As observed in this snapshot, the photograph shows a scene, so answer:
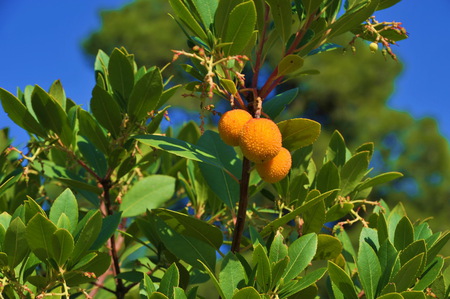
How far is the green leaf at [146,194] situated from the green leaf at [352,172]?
0.47 m

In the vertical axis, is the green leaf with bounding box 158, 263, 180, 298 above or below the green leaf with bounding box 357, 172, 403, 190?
above

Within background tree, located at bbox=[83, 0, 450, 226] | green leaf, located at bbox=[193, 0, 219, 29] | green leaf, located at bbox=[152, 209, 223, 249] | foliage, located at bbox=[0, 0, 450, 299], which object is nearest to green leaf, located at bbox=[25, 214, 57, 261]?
foliage, located at bbox=[0, 0, 450, 299]

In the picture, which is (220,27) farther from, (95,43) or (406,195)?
(95,43)

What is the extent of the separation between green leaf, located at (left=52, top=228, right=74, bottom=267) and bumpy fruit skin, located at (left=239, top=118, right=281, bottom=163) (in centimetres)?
31

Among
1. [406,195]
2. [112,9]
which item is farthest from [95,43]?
[406,195]

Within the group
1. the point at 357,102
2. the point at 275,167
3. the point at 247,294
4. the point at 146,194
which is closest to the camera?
the point at 247,294

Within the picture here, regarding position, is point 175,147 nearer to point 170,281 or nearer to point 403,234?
point 170,281

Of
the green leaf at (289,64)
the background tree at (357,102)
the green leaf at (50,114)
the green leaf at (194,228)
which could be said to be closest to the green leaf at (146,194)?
the green leaf at (50,114)

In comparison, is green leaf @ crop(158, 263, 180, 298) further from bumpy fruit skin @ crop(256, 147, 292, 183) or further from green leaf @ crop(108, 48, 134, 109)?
green leaf @ crop(108, 48, 134, 109)

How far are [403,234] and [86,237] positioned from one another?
22.1 inches

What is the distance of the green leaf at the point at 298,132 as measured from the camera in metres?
0.94

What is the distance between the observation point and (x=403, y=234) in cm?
104

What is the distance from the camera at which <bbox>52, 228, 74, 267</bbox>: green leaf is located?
0.89 m

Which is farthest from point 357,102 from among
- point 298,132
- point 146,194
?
point 298,132
